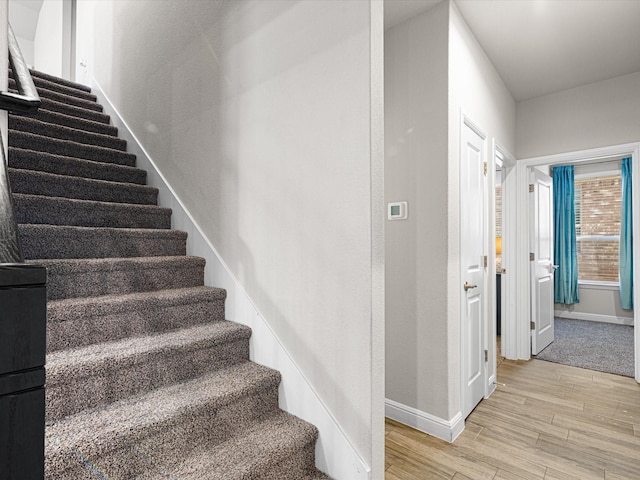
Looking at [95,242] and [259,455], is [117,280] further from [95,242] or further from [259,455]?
[259,455]

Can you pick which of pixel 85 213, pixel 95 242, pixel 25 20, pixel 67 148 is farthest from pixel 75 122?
pixel 25 20

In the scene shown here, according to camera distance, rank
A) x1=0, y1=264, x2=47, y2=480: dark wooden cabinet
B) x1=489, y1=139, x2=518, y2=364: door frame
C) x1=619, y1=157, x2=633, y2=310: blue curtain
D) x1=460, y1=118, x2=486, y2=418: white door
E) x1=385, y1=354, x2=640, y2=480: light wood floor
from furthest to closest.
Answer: x1=619, y1=157, x2=633, y2=310: blue curtain, x1=489, y1=139, x2=518, y2=364: door frame, x1=460, y1=118, x2=486, y2=418: white door, x1=385, y1=354, x2=640, y2=480: light wood floor, x1=0, y1=264, x2=47, y2=480: dark wooden cabinet

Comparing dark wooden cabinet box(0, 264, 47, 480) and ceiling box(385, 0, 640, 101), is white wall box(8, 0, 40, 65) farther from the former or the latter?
dark wooden cabinet box(0, 264, 47, 480)

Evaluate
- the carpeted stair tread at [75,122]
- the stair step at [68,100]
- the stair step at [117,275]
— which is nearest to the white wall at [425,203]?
the stair step at [117,275]

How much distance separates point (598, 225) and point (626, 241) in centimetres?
57

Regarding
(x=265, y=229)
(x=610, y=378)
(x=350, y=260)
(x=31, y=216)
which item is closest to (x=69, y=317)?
(x=31, y=216)

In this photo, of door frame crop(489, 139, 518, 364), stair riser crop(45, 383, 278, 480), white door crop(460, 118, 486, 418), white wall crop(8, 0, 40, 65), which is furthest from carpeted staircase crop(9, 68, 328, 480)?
white wall crop(8, 0, 40, 65)

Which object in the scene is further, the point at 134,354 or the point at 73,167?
the point at 73,167

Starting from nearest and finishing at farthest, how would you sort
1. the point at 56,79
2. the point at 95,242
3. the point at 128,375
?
1. the point at 128,375
2. the point at 95,242
3. the point at 56,79

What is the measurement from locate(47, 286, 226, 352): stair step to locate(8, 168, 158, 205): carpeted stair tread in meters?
0.90

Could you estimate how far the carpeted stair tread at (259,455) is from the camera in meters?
1.26

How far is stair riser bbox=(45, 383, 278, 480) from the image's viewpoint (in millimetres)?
Result: 1109

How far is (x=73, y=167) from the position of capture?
2422mm

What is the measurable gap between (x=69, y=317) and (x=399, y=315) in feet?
6.05
